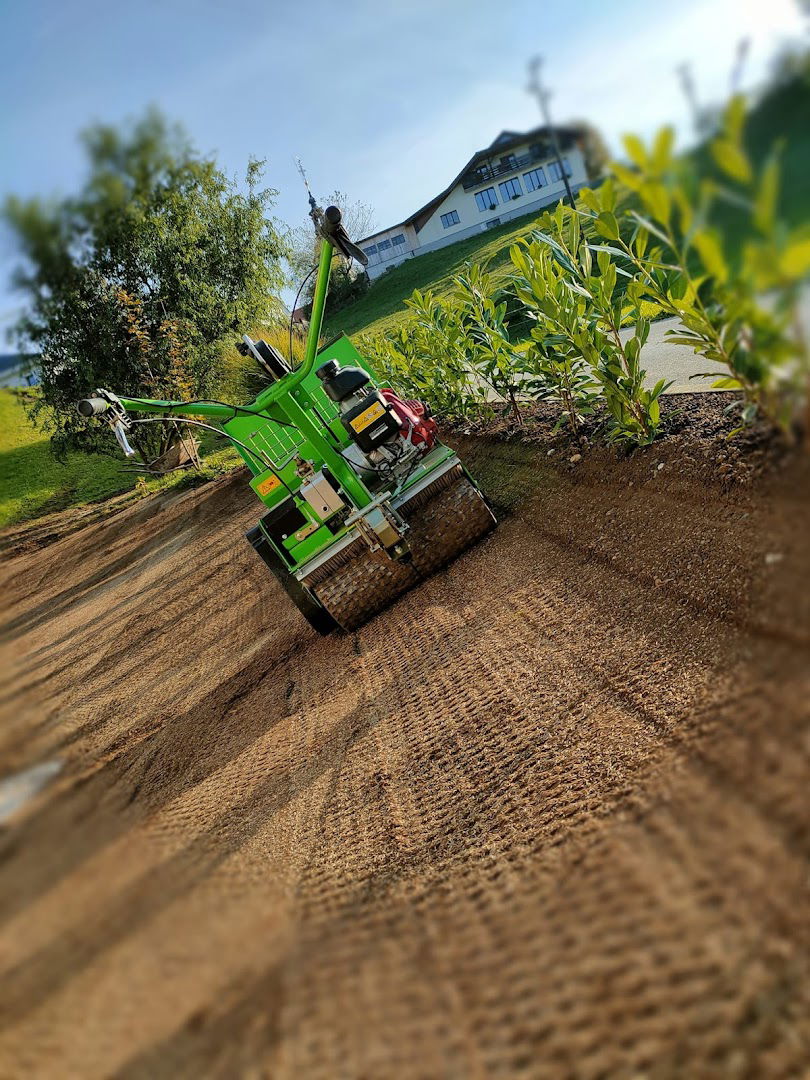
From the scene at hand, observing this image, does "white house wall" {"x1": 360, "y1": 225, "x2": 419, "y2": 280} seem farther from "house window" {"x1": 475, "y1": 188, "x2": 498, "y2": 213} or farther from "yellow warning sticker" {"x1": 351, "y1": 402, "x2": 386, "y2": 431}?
"yellow warning sticker" {"x1": 351, "y1": 402, "x2": 386, "y2": 431}

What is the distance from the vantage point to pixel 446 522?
461cm

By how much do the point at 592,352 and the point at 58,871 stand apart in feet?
13.0

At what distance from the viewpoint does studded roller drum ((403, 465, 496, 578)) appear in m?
4.61

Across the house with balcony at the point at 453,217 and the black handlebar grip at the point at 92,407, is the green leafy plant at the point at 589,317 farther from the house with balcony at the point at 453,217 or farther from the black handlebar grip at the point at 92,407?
the house with balcony at the point at 453,217

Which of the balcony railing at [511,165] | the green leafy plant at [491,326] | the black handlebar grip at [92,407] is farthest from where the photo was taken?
the green leafy plant at [491,326]

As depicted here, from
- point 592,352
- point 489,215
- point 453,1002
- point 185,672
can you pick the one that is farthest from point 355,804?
point 489,215

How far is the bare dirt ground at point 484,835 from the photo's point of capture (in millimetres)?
826

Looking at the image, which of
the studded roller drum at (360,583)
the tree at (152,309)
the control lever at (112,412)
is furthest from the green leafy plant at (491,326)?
the tree at (152,309)

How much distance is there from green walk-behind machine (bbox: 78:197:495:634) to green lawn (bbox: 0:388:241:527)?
12.0 metres

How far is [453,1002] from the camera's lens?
3.18 ft

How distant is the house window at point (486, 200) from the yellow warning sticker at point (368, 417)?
78.4 feet

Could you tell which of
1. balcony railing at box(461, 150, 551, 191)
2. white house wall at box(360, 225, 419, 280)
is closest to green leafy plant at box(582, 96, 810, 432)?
balcony railing at box(461, 150, 551, 191)

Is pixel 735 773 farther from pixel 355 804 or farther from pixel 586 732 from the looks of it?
pixel 355 804

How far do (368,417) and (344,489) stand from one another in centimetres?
51
